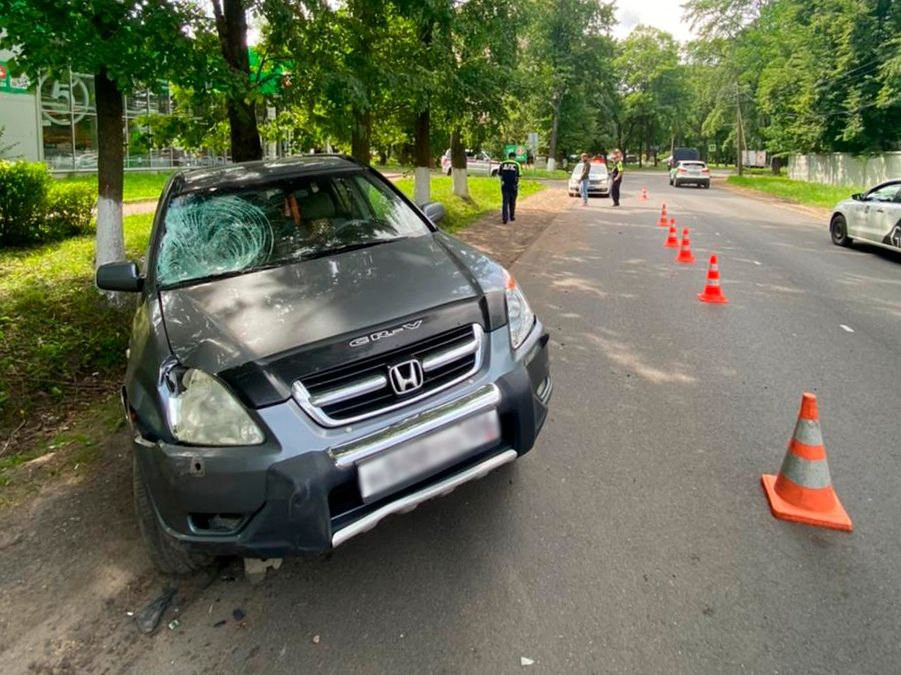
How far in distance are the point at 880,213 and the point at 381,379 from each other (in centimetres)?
1203

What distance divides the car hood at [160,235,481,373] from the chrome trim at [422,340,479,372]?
23cm

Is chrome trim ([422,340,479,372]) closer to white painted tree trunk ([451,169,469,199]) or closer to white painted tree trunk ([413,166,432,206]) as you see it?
white painted tree trunk ([413,166,432,206])

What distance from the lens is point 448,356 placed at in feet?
9.17

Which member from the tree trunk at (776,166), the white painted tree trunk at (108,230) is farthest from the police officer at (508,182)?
the tree trunk at (776,166)

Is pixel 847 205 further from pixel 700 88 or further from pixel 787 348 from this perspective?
pixel 700 88

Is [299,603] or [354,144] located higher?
[354,144]

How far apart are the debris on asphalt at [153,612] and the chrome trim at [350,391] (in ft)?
3.90

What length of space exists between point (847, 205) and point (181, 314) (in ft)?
44.0

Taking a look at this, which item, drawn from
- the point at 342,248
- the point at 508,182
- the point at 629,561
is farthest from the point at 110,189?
the point at 508,182

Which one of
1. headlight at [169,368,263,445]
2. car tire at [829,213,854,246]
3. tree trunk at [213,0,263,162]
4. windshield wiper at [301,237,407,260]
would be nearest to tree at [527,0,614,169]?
car tire at [829,213,854,246]

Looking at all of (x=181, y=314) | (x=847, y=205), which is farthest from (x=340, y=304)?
(x=847, y=205)

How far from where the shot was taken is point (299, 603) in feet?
9.04

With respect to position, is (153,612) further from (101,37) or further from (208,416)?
(101,37)

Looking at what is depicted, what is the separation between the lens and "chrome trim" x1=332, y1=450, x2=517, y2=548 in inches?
99.1
